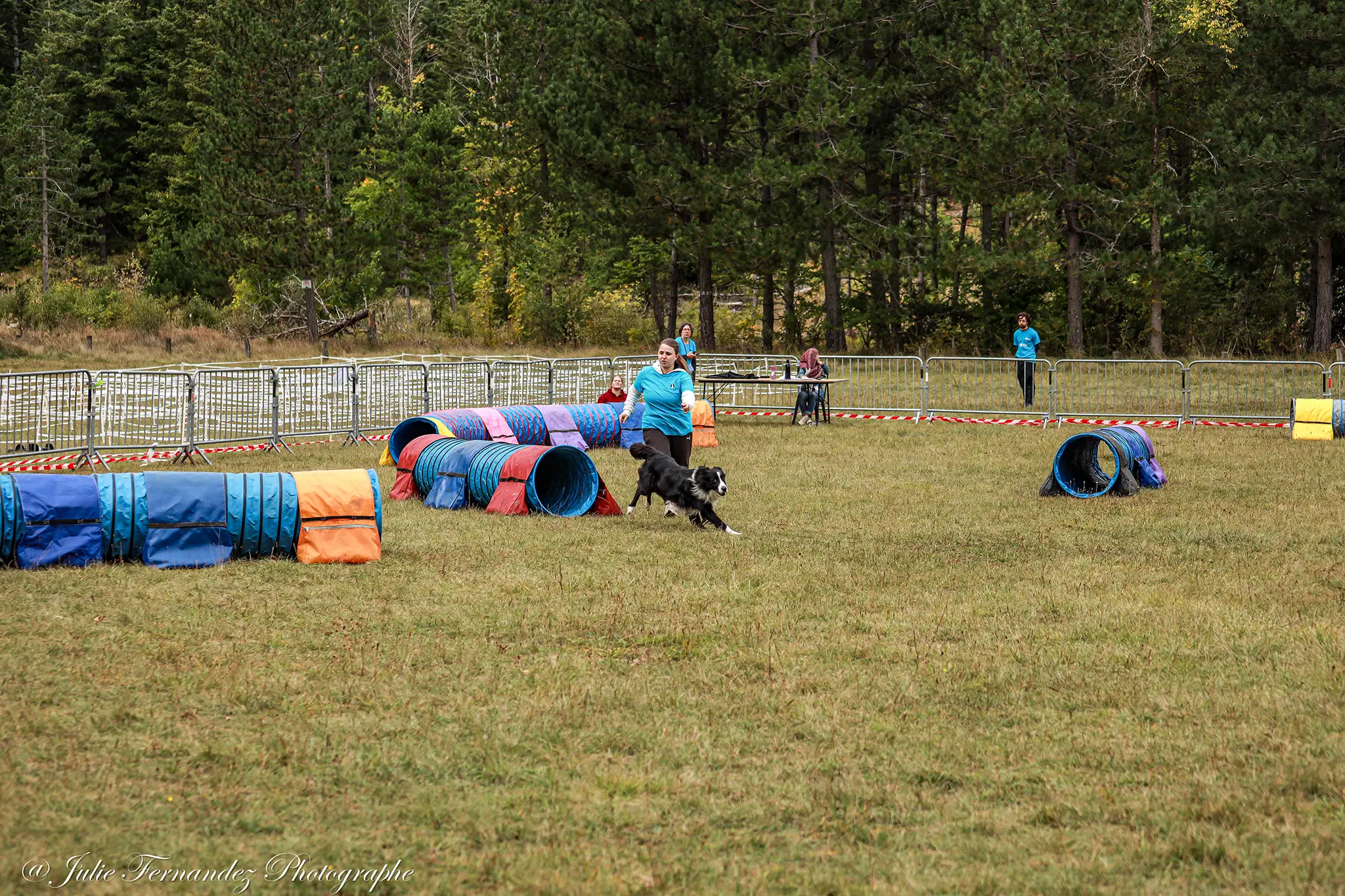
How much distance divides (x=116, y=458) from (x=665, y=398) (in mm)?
9136

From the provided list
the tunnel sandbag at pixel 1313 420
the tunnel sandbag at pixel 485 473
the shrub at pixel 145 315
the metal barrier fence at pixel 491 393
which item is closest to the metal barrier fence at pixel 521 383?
the metal barrier fence at pixel 491 393

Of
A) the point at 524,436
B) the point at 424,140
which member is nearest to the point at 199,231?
the point at 424,140

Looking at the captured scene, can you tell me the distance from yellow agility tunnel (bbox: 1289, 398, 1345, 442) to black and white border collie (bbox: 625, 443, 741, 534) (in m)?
12.3

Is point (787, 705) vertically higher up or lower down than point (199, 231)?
lower down

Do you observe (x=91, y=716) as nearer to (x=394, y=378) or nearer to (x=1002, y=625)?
(x=1002, y=625)

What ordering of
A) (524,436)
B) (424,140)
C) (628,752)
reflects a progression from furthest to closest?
(424,140), (524,436), (628,752)

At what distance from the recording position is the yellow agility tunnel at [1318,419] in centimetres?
2038

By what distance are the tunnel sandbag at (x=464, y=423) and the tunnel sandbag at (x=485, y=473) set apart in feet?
9.87

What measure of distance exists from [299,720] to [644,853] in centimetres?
233

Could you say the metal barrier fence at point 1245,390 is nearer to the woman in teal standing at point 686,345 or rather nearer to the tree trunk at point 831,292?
the woman in teal standing at point 686,345

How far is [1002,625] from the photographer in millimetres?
8484

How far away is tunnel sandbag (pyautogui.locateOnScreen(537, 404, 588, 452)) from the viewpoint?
18516 mm

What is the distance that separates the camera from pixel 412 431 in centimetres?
1753

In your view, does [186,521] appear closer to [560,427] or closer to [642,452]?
[642,452]
